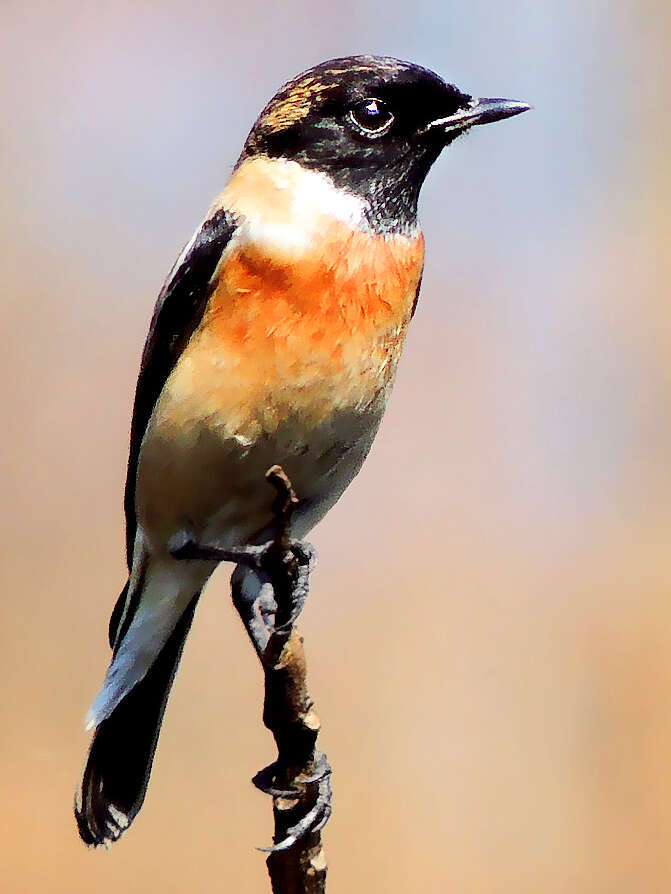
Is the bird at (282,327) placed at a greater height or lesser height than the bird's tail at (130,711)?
greater

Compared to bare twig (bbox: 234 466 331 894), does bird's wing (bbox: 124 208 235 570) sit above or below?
above

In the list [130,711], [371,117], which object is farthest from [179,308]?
[130,711]

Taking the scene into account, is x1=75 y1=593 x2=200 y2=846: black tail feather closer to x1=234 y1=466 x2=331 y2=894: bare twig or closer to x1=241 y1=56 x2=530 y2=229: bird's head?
x1=234 y1=466 x2=331 y2=894: bare twig

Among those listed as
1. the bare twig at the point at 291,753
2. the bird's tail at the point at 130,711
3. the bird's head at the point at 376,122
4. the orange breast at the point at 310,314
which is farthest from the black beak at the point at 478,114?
the bird's tail at the point at 130,711

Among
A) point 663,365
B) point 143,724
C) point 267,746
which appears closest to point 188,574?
point 143,724

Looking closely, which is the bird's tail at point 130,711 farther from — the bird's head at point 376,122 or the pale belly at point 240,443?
the bird's head at point 376,122

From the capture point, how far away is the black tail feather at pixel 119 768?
749mm

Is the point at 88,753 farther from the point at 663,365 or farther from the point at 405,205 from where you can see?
the point at 663,365

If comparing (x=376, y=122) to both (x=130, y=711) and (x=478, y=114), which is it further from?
(x=130, y=711)

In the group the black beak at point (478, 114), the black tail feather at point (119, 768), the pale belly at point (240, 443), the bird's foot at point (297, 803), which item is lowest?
the bird's foot at point (297, 803)

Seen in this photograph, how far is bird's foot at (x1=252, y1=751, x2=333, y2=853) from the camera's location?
2.28 feet

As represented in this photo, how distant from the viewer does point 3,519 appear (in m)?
0.93

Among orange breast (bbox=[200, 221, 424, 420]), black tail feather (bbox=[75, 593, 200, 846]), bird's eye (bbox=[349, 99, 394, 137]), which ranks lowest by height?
black tail feather (bbox=[75, 593, 200, 846])

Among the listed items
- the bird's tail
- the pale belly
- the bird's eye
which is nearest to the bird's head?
the bird's eye
